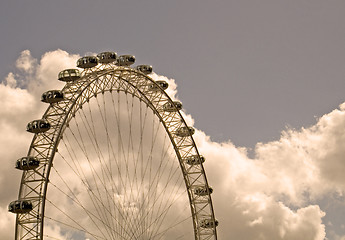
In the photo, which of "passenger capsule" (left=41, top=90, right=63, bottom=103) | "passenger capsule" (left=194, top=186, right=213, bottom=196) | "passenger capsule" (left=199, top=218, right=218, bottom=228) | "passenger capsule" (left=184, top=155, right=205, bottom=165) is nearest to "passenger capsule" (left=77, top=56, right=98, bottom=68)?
"passenger capsule" (left=41, top=90, right=63, bottom=103)

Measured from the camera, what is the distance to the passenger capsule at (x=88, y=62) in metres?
47.4

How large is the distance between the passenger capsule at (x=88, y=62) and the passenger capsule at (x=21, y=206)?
1156 centimetres

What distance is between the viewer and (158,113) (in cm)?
5838

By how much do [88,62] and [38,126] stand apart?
6882 millimetres

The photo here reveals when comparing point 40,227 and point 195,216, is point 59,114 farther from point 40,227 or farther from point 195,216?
point 195,216

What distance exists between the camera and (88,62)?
47.4 metres

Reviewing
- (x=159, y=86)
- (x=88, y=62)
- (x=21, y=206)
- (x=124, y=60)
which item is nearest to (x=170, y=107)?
(x=159, y=86)

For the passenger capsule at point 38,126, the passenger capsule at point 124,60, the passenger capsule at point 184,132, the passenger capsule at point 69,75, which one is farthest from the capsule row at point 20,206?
the passenger capsule at point 184,132

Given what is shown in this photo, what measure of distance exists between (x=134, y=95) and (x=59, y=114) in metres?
11.5

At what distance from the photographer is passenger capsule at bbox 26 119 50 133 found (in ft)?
143

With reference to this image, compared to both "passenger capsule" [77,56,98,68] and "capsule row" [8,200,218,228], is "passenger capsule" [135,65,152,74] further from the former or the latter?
"capsule row" [8,200,218,228]

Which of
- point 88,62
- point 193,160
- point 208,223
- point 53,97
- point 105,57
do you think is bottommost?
point 208,223

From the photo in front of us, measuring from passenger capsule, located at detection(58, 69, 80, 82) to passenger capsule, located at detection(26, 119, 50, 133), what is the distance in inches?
170

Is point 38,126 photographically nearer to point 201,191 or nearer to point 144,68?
point 144,68
